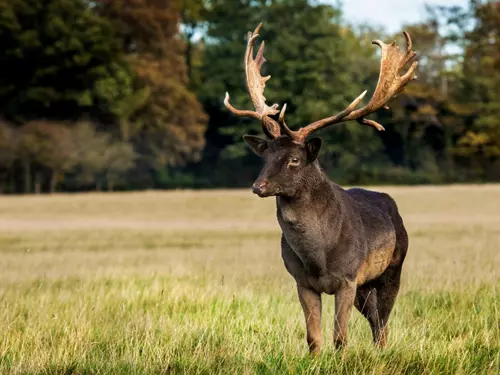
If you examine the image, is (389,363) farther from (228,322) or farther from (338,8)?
(338,8)

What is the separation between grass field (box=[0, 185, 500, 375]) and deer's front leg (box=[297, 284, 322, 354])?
0.35 feet

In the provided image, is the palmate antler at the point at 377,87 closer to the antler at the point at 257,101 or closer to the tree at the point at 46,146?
the antler at the point at 257,101

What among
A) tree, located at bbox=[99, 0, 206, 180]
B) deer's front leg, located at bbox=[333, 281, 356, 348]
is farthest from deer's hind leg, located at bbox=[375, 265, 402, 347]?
tree, located at bbox=[99, 0, 206, 180]

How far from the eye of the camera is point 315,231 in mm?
6055

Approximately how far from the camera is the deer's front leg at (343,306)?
6227 mm

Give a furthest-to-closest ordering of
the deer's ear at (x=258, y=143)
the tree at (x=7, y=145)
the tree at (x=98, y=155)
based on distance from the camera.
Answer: the tree at (x=98, y=155)
the tree at (x=7, y=145)
the deer's ear at (x=258, y=143)

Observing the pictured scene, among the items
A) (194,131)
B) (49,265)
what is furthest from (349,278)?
(194,131)

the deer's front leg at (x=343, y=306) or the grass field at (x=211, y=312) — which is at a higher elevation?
the deer's front leg at (x=343, y=306)

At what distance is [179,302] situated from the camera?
9297mm

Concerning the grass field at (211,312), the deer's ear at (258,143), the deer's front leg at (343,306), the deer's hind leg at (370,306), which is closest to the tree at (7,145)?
the grass field at (211,312)

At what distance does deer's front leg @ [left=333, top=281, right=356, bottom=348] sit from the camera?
6227 mm

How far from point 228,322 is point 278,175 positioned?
8.15 ft

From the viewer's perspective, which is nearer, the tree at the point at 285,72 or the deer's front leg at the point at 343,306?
the deer's front leg at the point at 343,306

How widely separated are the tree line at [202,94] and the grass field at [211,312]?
67.4 feet
